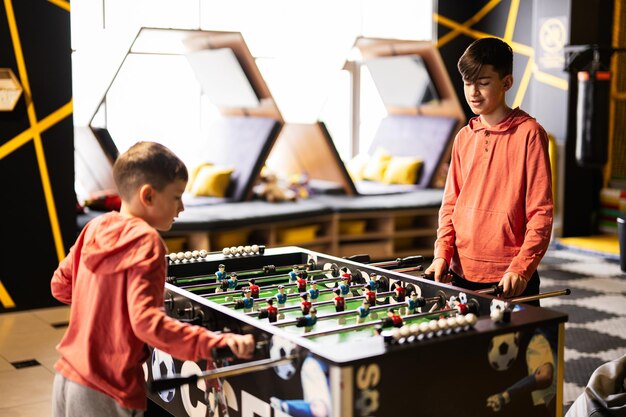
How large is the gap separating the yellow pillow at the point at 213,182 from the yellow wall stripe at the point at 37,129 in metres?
1.25

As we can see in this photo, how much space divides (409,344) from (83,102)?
14.0ft

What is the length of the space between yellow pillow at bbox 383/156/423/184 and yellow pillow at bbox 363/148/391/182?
149 mm

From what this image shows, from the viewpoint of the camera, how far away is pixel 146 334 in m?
1.75

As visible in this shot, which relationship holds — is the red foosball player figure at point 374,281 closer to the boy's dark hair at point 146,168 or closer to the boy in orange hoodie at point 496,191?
the boy in orange hoodie at point 496,191

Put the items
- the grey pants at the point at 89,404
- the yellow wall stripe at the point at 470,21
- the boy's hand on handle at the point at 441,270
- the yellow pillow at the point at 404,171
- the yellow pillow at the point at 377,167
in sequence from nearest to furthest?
the grey pants at the point at 89,404 < the boy's hand on handle at the point at 441,270 < the yellow pillow at the point at 404,171 < the yellow pillow at the point at 377,167 < the yellow wall stripe at the point at 470,21

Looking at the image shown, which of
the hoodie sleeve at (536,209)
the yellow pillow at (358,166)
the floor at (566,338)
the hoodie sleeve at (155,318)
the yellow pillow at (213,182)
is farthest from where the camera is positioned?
the yellow pillow at (358,166)

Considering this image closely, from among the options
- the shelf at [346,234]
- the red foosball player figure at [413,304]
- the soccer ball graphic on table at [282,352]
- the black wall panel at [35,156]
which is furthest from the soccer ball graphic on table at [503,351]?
the black wall panel at [35,156]

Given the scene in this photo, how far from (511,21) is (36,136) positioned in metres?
5.21

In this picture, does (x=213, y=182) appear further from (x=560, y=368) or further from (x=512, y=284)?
(x=560, y=368)

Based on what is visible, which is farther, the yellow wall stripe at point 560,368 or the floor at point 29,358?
the floor at point 29,358

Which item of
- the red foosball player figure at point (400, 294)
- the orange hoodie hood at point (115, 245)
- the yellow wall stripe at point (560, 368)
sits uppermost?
the orange hoodie hood at point (115, 245)

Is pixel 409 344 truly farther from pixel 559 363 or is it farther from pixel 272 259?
pixel 272 259

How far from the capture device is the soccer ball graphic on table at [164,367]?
97.0 inches

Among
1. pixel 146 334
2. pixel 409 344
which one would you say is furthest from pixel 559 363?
pixel 146 334
